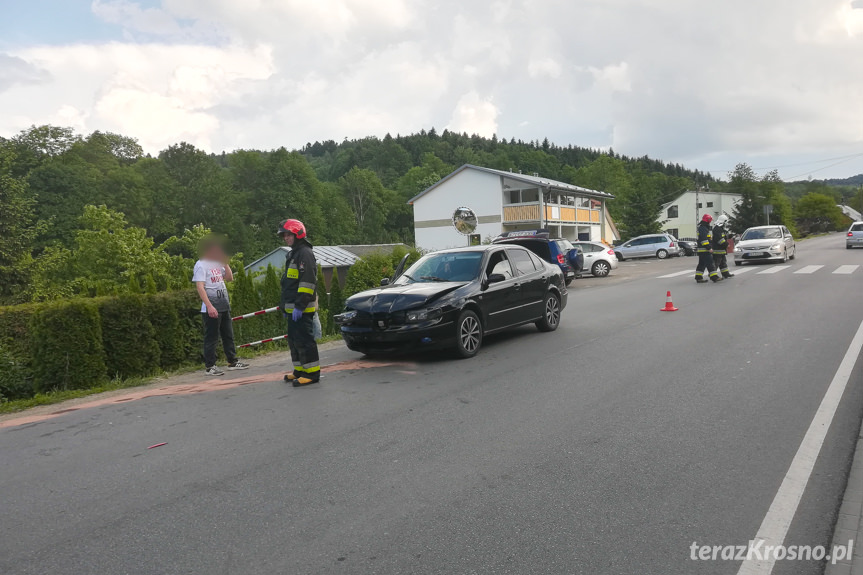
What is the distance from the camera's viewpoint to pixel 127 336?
8.68m

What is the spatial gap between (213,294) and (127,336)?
136 cm

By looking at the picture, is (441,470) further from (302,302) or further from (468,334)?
(468,334)

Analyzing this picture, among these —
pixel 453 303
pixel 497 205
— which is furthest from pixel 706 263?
pixel 497 205

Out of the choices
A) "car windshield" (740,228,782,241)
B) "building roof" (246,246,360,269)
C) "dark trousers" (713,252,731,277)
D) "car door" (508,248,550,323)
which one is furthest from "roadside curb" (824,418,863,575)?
"building roof" (246,246,360,269)

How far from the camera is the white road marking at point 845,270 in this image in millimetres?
20080

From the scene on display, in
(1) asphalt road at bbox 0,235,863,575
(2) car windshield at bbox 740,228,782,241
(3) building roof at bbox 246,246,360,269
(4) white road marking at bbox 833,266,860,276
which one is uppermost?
(3) building roof at bbox 246,246,360,269

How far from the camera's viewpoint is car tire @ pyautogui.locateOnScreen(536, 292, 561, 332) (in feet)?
35.5

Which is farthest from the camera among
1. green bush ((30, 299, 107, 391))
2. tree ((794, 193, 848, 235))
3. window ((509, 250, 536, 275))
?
tree ((794, 193, 848, 235))

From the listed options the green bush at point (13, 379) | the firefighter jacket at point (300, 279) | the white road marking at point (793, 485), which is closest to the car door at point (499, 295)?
the firefighter jacket at point (300, 279)

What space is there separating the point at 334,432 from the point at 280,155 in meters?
68.2

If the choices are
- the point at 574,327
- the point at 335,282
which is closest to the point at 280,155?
the point at 335,282

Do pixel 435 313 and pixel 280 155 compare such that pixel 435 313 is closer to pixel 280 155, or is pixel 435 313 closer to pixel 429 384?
pixel 429 384

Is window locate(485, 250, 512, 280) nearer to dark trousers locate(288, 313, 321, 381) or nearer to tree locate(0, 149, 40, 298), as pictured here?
dark trousers locate(288, 313, 321, 381)

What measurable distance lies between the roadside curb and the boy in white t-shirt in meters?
7.15
